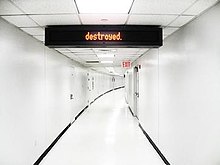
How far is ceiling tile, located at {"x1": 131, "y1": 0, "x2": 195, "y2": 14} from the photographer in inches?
91.5

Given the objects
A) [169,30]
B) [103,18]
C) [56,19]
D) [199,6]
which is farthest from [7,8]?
[169,30]

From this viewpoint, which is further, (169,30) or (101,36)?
(169,30)

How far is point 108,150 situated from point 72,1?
381cm

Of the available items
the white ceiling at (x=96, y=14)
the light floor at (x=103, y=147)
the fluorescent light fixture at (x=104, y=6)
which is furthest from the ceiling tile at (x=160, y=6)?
the light floor at (x=103, y=147)

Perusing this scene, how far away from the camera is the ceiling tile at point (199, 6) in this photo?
227 centimetres

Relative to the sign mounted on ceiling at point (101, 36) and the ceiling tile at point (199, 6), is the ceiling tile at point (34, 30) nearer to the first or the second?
the sign mounted on ceiling at point (101, 36)

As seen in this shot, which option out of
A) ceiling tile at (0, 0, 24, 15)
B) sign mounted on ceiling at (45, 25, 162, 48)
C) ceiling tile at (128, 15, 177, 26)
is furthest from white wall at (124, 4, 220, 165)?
ceiling tile at (0, 0, 24, 15)

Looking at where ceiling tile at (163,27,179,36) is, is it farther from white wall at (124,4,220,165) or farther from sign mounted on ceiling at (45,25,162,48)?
sign mounted on ceiling at (45,25,162,48)

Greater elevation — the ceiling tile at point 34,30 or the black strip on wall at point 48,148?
the ceiling tile at point 34,30

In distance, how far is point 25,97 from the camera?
3.64 metres

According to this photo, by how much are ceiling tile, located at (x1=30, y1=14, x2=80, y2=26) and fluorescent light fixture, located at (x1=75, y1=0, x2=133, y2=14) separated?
10.0 inches

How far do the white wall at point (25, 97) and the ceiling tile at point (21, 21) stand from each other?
0.28 ft

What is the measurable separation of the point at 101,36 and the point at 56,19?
65cm

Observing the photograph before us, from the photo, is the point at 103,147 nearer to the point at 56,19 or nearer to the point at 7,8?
the point at 56,19
